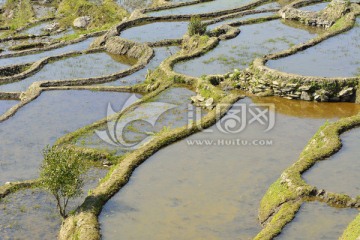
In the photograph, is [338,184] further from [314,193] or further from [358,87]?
[358,87]

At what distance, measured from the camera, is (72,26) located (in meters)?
59.8

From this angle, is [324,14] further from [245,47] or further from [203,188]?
[203,188]

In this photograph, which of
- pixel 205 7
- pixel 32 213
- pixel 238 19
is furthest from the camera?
pixel 205 7

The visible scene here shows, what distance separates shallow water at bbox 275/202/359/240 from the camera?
15.9m

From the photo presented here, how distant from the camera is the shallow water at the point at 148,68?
3444 cm

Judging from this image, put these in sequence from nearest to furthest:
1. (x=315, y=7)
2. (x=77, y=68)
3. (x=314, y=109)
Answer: (x=314, y=109), (x=77, y=68), (x=315, y=7)

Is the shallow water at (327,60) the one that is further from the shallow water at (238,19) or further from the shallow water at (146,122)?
the shallow water at (238,19)

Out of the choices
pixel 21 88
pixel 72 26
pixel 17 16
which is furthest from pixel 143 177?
pixel 17 16

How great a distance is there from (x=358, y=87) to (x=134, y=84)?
1326cm

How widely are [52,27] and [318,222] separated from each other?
48088 millimetres

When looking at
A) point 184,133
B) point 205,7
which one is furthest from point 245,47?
point 205,7

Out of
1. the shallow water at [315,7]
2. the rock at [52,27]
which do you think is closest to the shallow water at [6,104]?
the shallow water at [315,7]

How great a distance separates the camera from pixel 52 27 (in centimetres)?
5934

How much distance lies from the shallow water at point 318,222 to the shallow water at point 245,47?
1617 cm
